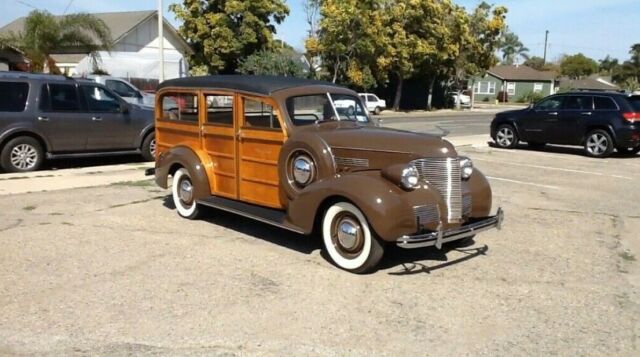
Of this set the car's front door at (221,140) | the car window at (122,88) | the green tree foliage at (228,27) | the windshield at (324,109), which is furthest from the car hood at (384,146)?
the green tree foliage at (228,27)

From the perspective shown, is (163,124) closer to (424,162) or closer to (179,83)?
(179,83)

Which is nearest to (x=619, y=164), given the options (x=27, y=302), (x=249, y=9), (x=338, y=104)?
(x=338, y=104)

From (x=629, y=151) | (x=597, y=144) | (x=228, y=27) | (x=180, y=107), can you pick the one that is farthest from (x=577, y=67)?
(x=180, y=107)

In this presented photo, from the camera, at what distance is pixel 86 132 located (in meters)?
12.1

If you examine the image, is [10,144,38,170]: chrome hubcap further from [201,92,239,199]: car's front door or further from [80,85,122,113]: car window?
[201,92,239,199]: car's front door

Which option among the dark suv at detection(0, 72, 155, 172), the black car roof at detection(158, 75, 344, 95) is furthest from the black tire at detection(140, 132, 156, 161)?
the black car roof at detection(158, 75, 344, 95)

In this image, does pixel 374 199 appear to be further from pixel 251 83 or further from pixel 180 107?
pixel 180 107

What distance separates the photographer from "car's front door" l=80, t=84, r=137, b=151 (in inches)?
480

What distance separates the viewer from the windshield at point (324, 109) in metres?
6.71

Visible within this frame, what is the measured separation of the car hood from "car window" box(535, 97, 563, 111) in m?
11.6

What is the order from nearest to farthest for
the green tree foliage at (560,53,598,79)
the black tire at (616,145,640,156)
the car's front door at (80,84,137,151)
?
the car's front door at (80,84,137,151)
the black tire at (616,145,640,156)
the green tree foliage at (560,53,598,79)

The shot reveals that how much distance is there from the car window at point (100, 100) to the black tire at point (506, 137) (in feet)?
34.1

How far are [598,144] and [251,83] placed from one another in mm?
11662

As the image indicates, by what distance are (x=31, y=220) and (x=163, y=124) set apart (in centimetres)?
199
